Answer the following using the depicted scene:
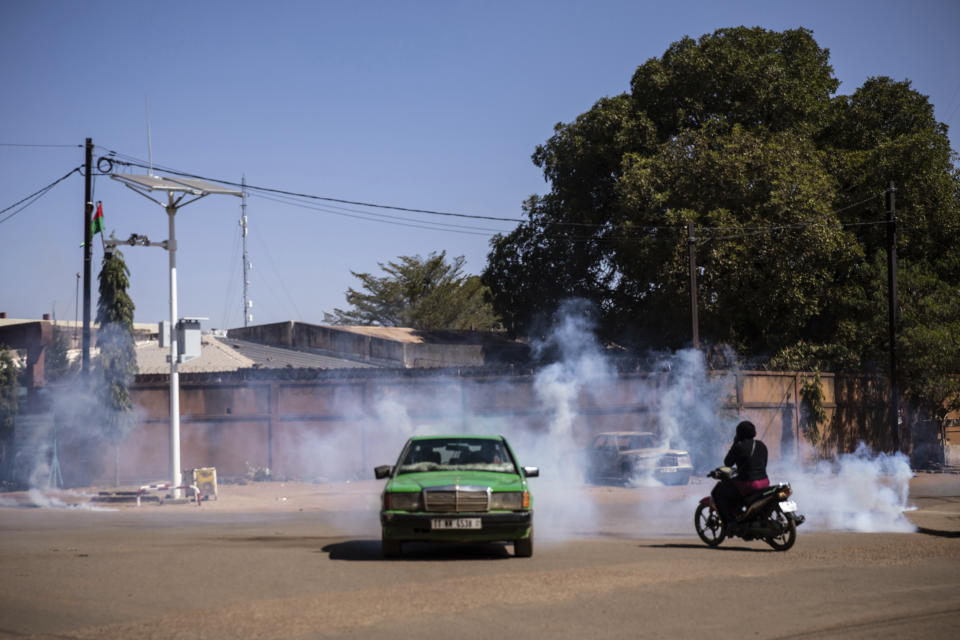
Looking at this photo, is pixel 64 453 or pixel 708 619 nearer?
pixel 708 619

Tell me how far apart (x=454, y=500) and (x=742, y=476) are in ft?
13.0

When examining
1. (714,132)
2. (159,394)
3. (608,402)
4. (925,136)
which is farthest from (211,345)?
(925,136)

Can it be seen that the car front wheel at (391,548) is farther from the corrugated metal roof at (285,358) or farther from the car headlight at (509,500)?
the corrugated metal roof at (285,358)

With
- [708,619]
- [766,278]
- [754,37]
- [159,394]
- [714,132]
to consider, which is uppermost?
[754,37]

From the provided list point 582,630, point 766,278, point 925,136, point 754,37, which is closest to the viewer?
point 582,630

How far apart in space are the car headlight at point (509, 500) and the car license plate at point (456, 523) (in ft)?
1.07

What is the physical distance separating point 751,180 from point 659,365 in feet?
31.9

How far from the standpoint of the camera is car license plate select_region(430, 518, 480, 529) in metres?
11.1

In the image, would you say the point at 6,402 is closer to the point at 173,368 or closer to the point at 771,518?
the point at 173,368

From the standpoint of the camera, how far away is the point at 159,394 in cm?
2778

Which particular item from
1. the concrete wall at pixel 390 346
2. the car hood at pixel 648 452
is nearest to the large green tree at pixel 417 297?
the concrete wall at pixel 390 346

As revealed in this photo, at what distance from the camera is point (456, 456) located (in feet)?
41.8

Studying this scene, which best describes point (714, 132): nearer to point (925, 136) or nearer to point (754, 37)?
point (754, 37)

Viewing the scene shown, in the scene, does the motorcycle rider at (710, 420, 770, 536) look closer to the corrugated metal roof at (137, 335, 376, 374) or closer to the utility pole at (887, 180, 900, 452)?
the utility pole at (887, 180, 900, 452)
